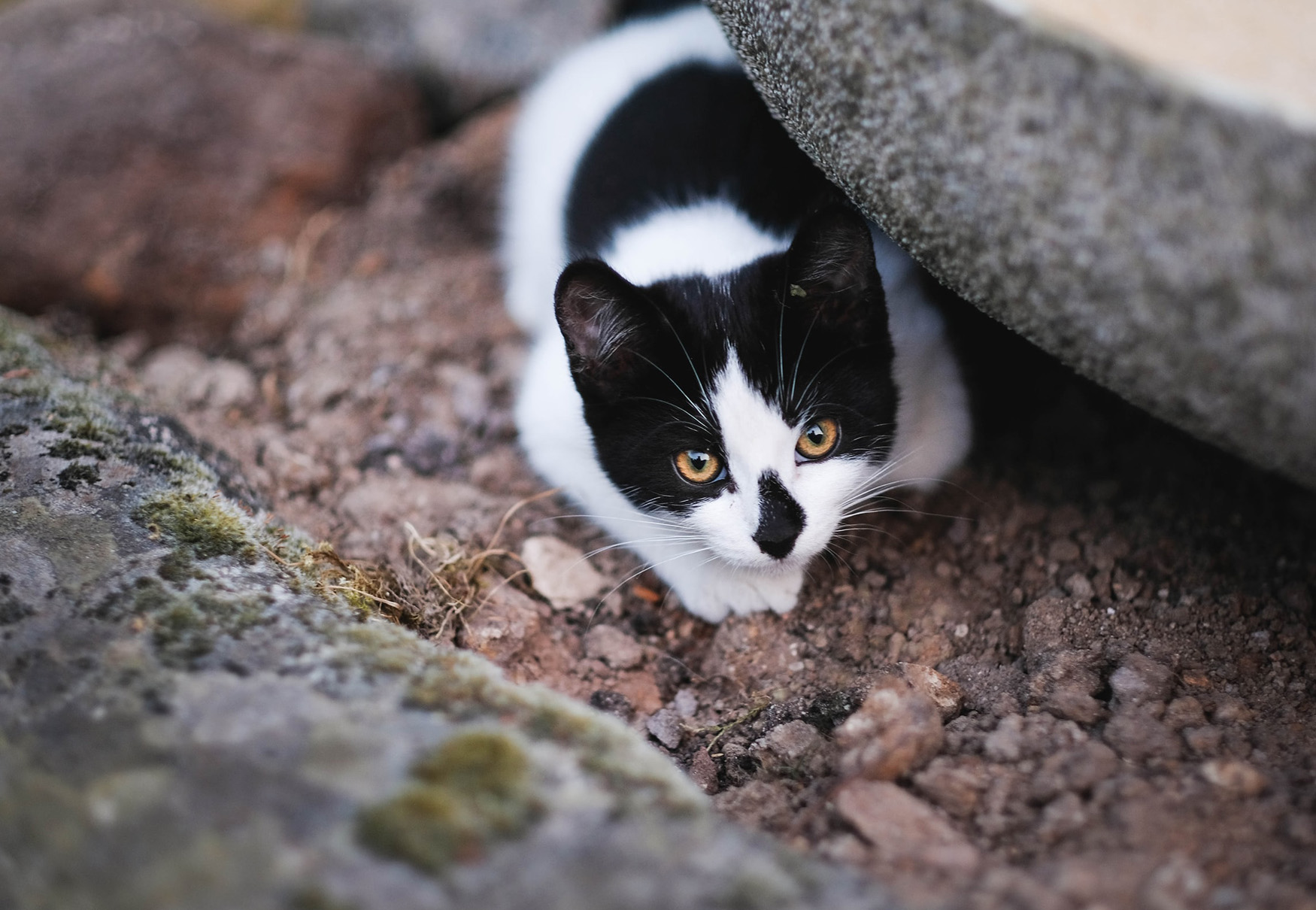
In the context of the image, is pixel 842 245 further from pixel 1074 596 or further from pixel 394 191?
pixel 394 191

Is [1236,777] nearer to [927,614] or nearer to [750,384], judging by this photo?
[927,614]

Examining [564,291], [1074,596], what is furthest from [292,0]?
[1074,596]

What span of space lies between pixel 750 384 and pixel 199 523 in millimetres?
1063

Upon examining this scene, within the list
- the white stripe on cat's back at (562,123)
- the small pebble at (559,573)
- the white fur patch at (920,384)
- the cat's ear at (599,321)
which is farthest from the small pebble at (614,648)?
the white stripe on cat's back at (562,123)

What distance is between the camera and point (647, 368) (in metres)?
1.99

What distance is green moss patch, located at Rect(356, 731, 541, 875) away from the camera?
1.15 meters

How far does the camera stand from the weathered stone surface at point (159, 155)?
10.0 feet

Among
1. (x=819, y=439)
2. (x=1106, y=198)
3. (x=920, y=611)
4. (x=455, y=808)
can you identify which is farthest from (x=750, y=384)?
(x=455, y=808)

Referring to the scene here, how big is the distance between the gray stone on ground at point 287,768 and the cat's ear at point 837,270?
3.03ft

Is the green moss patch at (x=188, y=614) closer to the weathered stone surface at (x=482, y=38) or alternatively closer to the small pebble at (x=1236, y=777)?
the small pebble at (x=1236, y=777)

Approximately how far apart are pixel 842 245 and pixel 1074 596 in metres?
0.86

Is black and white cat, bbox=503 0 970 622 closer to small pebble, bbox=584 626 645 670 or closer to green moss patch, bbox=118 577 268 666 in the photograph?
small pebble, bbox=584 626 645 670

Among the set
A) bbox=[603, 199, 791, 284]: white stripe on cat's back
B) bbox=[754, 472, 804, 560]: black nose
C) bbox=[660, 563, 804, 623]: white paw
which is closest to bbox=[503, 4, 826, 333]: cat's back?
bbox=[603, 199, 791, 284]: white stripe on cat's back

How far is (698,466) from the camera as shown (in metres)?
1.97
